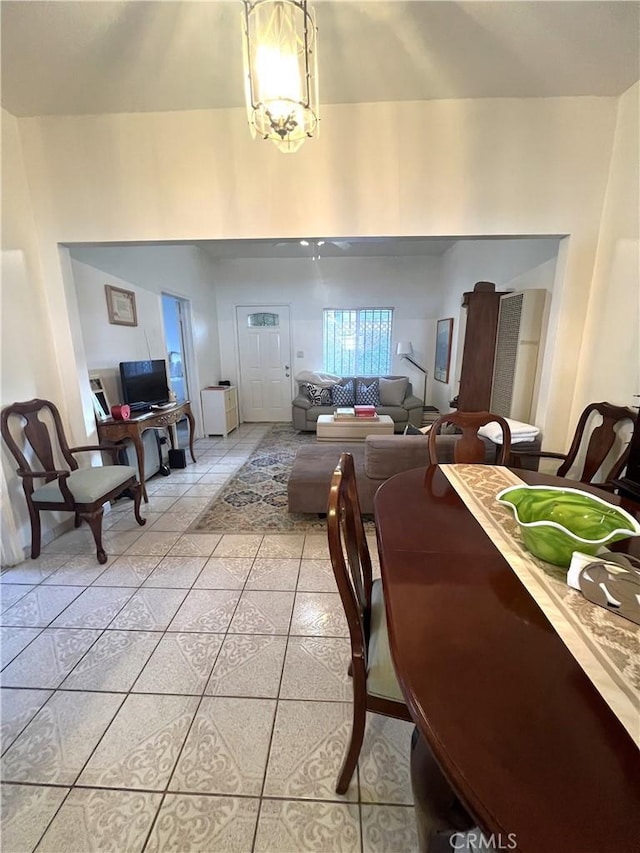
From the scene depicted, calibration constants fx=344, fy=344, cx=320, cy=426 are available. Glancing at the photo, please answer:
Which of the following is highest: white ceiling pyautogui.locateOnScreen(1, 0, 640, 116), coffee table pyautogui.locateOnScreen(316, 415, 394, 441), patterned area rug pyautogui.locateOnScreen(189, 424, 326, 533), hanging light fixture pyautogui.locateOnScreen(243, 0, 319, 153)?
white ceiling pyautogui.locateOnScreen(1, 0, 640, 116)

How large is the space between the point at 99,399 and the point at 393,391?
12.6ft

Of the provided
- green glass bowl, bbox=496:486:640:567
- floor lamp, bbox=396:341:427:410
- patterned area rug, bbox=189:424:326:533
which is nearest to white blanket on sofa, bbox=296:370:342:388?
floor lamp, bbox=396:341:427:410

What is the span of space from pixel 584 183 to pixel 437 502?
7.31 feet

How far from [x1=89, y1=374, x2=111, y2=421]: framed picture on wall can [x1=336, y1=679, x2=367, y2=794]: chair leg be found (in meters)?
2.73

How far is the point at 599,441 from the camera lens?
204 cm

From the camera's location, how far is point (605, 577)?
32.7 inches

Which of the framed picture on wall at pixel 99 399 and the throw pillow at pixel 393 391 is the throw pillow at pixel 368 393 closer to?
the throw pillow at pixel 393 391

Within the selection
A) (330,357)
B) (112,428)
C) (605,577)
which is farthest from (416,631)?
(330,357)

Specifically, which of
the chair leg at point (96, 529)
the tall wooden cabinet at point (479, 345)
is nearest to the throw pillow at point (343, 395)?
the tall wooden cabinet at point (479, 345)

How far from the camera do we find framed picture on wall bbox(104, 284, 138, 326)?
3125mm

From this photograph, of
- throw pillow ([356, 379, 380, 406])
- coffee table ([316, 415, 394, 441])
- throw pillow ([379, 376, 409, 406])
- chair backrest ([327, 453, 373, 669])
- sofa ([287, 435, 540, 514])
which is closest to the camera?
chair backrest ([327, 453, 373, 669])

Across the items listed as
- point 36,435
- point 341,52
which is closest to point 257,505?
point 36,435

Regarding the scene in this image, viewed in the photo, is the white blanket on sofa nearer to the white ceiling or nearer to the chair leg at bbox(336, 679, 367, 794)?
the white ceiling

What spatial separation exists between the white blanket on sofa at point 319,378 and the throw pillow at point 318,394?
0.06 meters
